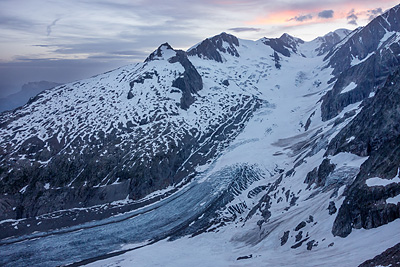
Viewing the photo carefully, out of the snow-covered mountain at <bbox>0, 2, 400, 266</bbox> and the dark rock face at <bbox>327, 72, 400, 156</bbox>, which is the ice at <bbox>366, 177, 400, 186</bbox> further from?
the dark rock face at <bbox>327, 72, 400, 156</bbox>

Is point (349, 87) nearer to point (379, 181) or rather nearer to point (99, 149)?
point (99, 149)

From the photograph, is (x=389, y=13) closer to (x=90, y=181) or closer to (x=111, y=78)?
(x=111, y=78)

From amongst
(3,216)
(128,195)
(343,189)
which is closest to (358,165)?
(343,189)

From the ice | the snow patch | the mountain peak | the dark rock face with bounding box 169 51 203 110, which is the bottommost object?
the ice

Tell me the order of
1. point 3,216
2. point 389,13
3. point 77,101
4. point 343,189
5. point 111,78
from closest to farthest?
point 343,189 → point 3,216 → point 77,101 → point 111,78 → point 389,13

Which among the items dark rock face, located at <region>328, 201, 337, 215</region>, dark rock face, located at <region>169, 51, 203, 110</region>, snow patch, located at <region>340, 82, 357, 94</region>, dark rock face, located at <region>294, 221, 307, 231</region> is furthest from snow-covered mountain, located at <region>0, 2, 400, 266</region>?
snow patch, located at <region>340, 82, 357, 94</region>

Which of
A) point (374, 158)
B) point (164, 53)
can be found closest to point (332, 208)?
point (374, 158)
